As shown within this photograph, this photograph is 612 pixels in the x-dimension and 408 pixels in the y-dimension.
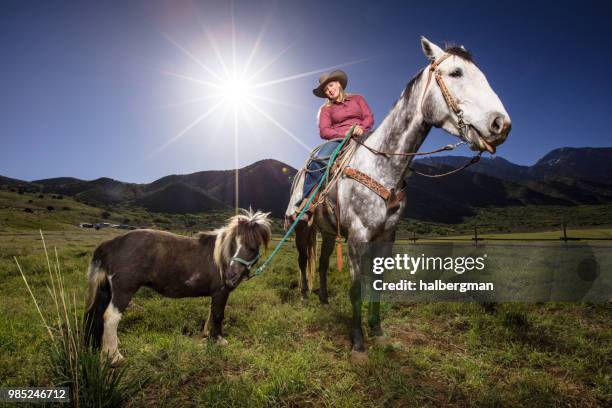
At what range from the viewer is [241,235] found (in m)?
4.58

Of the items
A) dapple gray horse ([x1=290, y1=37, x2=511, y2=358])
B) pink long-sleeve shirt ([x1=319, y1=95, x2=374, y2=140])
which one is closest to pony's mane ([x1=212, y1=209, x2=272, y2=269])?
dapple gray horse ([x1=290, y1=37, x2=511, y2=358])

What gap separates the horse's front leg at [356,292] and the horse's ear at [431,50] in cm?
276

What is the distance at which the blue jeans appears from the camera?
508 cm

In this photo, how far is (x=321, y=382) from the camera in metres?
3.38

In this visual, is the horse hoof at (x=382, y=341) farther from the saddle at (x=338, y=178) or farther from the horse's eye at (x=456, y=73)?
the horse's eye at (x=456, y=73)

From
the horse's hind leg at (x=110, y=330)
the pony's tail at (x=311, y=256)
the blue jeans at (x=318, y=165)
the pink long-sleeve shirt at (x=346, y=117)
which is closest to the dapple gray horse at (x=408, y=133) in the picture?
the blue jeans at (x=318, y=165)

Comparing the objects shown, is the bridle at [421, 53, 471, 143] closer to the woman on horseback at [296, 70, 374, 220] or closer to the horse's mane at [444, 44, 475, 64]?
the horse's mane at [444, 44, 475, 64]

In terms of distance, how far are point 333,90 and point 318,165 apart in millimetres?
1418

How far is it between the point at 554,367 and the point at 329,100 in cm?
524

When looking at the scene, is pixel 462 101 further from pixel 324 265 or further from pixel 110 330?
pixel 110 330

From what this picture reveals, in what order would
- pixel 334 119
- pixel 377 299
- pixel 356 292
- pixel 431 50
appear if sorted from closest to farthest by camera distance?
1. pixel 431 50
2. pixel 356 292
3. pixel 377 299
4. pixel 334 119

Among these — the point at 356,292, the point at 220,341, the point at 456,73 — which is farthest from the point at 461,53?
the point at 220,341

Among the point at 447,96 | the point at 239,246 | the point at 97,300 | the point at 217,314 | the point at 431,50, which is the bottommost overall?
the point at 217,314

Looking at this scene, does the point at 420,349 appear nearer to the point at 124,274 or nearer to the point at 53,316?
the point at 124,274
